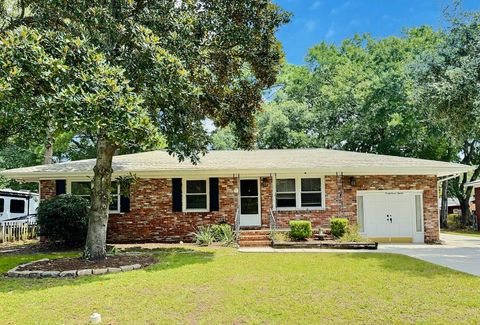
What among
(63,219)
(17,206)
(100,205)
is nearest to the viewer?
(100,205)

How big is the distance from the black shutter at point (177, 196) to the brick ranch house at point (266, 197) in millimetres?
40

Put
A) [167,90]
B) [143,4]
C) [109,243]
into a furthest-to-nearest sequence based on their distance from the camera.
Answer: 1. [109,243]
2. [143,4]
3. [167,90]

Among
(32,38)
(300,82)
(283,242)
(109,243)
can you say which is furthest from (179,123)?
(300,82)

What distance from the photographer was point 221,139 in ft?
98.9

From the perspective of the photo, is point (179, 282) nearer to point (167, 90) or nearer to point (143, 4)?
point (167, 90)

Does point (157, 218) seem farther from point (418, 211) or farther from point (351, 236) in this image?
point (418, 211)

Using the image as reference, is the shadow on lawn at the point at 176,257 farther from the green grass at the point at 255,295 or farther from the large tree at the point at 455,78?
the large tree at the point at 455,78

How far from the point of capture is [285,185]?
1669 cm

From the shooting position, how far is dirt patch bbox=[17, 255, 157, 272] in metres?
9.59

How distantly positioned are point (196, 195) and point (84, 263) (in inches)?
264

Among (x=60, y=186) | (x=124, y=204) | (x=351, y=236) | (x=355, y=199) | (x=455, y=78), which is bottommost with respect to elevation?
(x=351, y=236)

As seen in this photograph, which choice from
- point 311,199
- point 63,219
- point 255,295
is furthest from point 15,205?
point 255,295

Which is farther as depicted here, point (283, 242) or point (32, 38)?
point (283, 242)

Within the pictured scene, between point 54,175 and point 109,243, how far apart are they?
3.48 metres
